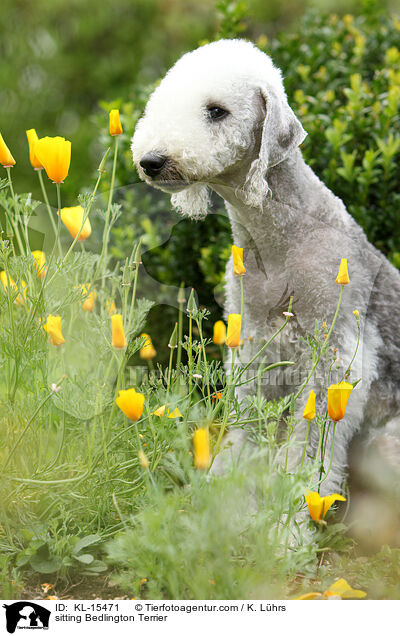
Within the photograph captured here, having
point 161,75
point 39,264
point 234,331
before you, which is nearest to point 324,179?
point 161,75

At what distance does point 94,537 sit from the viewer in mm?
1923

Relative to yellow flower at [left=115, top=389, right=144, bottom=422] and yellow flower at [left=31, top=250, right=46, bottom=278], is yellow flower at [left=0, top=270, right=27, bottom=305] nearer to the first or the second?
yellow flower at [left=31, top=250, right=46, bottom=278]

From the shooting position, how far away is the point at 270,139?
2203mm

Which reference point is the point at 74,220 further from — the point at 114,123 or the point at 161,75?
the point at 161,75

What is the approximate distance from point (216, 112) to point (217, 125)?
0.05 m

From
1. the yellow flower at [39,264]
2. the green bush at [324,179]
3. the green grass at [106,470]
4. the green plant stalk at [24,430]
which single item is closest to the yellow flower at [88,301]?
the green grass at [106,470]

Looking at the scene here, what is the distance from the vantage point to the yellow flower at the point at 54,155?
1.83m

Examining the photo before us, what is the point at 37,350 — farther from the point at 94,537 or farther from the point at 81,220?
the point at 94,537

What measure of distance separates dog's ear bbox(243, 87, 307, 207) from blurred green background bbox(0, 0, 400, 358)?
1.12 ft

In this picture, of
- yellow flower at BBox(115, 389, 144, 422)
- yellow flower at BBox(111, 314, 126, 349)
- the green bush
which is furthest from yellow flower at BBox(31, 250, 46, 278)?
the green bush

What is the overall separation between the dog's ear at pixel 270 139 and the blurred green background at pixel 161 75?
13.5 inches

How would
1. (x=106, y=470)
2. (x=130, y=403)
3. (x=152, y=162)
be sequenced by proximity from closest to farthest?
(x=130, y=403) → (x=106, y=470) → (x=152, y=162)

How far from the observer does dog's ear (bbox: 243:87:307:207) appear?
7.18 feet

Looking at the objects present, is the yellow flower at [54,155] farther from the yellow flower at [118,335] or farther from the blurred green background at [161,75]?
the blurred green background at [161,75]
